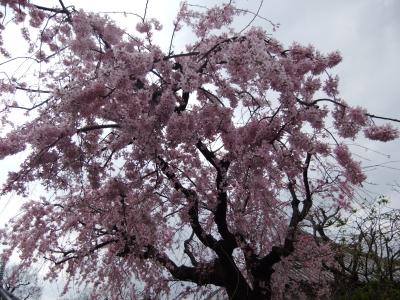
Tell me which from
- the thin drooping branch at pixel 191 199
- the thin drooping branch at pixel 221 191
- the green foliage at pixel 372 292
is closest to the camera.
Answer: the thin drooping branch at pixel 191 199

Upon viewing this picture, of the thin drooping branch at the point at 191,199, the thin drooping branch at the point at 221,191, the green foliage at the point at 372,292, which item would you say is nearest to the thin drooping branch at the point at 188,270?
the thin drooping branch at the point at 191,199

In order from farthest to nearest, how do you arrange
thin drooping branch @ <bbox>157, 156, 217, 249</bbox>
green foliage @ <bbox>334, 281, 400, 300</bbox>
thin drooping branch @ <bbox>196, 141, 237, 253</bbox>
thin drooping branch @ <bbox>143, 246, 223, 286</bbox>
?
green foliage @ <bbox>334, 281, 400, 300</bbox>, thin drooping branch @ <bbox>143, 246, 223, 286</bbox>, thin drooping branch @ <bbox>196, 141, 237, 253</bbox>, thin drooping branch @ <bbox>157, 156, 217, 249</bbox>

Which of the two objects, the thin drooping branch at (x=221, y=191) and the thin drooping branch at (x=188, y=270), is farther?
the thin drooping branch at (x=188, y=270)

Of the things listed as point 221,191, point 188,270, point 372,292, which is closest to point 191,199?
point 221,191

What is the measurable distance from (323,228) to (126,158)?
8.41m

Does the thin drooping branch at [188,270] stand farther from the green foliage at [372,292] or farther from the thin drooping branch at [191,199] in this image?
the green foliage at [372,292]

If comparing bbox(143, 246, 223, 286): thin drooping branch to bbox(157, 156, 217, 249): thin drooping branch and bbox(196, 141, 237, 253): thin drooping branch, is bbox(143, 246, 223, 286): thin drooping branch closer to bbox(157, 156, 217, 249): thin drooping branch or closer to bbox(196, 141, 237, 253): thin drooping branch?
bbox(157, 156, 217, 249): thin drooping branch

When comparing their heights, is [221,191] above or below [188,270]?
above

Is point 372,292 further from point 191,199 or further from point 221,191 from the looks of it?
point 191,199

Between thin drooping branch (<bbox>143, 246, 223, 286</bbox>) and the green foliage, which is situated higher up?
the green foliage

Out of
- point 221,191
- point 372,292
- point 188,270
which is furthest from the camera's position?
point 372,292

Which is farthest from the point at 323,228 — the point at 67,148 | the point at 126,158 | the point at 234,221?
the point at 67,148

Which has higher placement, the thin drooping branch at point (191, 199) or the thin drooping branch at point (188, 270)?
the thin drooping branch at point (191, 199)

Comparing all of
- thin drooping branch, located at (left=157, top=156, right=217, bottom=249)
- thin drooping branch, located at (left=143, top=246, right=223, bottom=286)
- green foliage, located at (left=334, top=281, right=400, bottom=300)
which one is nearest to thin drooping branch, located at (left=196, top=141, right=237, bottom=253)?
thin drooping branch, located at (left=157, top=156, right=217, bottom=249)
